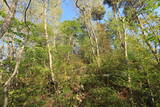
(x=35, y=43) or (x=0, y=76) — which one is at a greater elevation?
(x=35, y=43)

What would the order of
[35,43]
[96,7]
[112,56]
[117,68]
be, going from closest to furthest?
[35,43]
[117,68]
[112,56]
[96,7]

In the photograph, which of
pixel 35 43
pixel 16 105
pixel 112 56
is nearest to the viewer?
pixel 16 105

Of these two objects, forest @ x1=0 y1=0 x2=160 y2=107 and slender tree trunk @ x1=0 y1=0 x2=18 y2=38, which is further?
forest @ x1=0 y1=0 x2=160 y2=107

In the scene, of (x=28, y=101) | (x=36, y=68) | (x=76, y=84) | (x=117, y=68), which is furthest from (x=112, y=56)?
(x=28, y=101)

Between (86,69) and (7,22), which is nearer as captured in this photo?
(7,22)

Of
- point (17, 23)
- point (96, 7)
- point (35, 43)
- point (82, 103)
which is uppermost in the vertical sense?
point (96, 7)

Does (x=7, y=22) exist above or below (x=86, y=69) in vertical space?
above

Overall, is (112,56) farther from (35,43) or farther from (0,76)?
(0,76)

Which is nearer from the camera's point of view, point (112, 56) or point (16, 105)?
point (16, 105)

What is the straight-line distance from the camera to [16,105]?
5.01 meters

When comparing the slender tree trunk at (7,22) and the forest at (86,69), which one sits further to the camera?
the forest at (86,69)

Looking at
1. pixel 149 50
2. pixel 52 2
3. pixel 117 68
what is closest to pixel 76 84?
pixel 117 68

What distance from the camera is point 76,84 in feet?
25.7

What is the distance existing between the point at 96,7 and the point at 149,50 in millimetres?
7663
